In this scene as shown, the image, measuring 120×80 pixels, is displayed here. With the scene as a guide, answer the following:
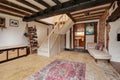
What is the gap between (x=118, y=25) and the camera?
369 centimetres

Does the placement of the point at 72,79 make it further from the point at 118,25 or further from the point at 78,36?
the point at 78,36

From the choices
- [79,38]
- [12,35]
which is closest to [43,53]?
[12,35]

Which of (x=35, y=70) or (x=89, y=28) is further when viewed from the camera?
(x=89, y=28)

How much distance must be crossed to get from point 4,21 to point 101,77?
4994 mm

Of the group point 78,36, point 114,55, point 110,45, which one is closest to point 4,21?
point 110,45

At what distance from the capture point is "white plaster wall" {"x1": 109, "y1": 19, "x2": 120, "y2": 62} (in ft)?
12.4

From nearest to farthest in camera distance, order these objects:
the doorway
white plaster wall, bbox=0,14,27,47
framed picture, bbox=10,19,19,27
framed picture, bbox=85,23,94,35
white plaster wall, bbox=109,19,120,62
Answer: white plaster wall, bbox=109,19,120,62
white plaster wall, bbox=0,14,27,47
framed picture, bbox=10,19,19,27
framed picture, bbox=85,23,94,35
the doorway

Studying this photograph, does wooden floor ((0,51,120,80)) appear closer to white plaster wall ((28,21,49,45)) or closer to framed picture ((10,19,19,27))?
framed picture ((10,19,19,27))

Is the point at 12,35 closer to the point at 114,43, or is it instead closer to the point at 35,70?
Answer: the point at 35,70

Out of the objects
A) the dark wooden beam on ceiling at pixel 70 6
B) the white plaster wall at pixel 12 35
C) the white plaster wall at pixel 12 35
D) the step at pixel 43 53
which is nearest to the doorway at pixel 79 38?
the step at pixel 43 53

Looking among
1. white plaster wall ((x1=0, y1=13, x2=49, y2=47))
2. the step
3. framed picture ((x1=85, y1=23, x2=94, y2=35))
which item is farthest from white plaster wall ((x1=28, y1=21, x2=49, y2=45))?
framed picture ((x1=85, y1=23, x2=94, y2=35))

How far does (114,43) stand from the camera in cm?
383

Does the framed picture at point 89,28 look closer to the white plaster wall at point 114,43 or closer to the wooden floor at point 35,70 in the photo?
the white plaster wall at point 114,43

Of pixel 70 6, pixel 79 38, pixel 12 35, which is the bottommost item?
pixel 79 38
